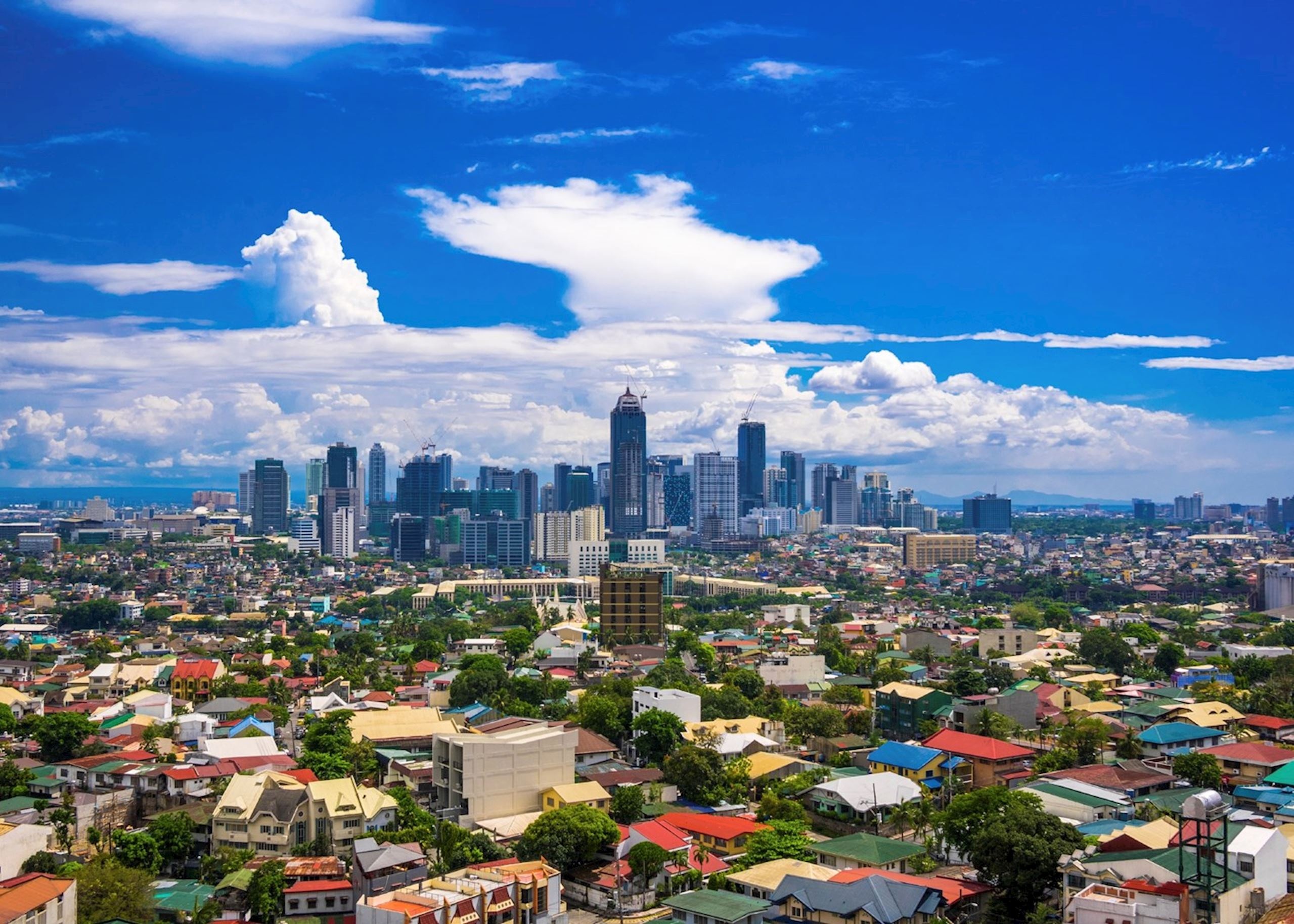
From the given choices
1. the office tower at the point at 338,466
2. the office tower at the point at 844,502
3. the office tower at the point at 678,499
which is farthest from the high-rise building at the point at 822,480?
the office tower at the point at 338,466

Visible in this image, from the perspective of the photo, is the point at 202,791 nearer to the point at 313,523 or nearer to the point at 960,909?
the point at 960,909

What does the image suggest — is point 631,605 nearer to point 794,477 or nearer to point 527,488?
point 527,488

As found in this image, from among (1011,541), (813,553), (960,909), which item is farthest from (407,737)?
(1011,541)

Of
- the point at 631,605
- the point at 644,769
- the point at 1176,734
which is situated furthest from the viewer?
the point at 631,605

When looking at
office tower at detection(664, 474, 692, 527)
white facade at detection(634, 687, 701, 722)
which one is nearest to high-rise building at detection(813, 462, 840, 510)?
office tower at detection(664, 474, 692, 527)

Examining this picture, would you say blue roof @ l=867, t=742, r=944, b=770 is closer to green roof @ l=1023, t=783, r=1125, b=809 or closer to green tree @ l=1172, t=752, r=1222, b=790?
green roof @ l=1023, t=783, r=1125, b=809

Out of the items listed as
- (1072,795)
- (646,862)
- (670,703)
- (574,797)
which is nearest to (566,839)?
(646,862)
